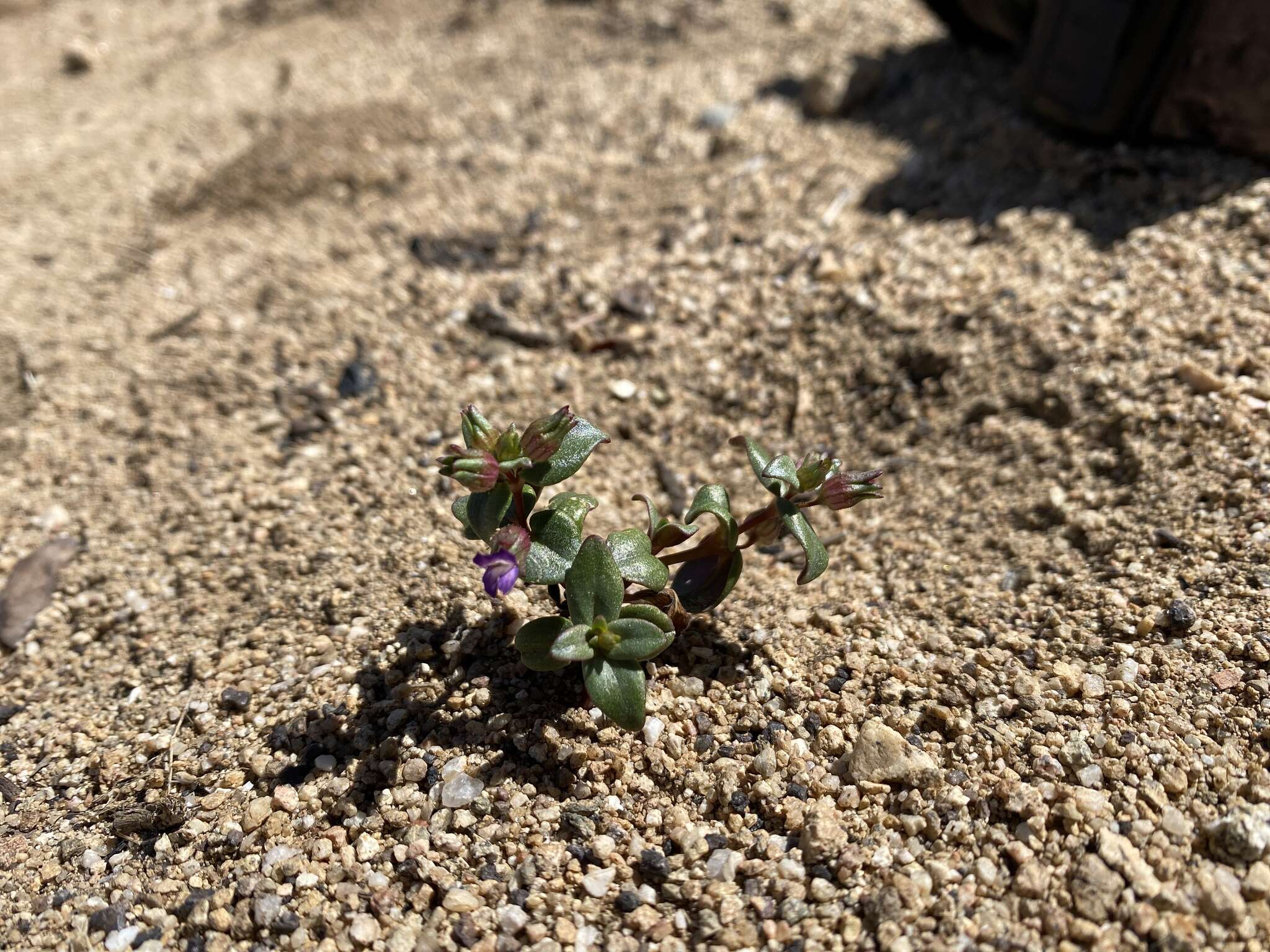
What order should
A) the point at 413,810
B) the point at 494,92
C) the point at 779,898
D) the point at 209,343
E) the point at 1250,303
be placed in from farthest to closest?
the point at 494,92
the point at 209,343
the point at 1250,303
the point at 413,810
the point at 779,898

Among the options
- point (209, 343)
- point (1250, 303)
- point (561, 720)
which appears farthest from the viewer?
point (209, 343)

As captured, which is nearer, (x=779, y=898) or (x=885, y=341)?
(x=779, y=898)

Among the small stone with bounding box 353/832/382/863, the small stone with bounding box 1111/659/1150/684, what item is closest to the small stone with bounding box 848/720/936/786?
the small stone with bounding box 1111/659/1150/684

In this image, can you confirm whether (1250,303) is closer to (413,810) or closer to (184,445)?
(413,810)

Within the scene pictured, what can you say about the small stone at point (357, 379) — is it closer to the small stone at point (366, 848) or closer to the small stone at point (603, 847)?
the small stone at point (366, 848)

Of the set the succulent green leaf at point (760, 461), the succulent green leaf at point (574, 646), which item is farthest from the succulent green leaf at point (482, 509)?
the succulent green leaf at point (760, 461)

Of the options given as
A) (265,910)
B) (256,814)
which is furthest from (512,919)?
(256,814)

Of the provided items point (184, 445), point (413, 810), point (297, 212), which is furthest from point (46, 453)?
point (413, 810)

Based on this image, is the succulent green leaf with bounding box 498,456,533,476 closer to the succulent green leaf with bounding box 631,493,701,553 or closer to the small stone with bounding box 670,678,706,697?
the succulent green leaf with bounding box 631,493,701,553
